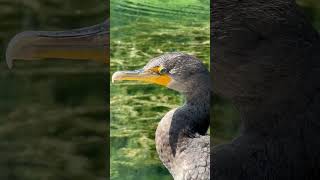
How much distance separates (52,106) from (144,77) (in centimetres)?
77

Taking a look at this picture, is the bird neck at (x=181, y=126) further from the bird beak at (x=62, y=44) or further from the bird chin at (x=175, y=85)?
the bird beak at (x=62, y=44)

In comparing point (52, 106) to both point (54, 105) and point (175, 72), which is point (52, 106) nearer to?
point (54, 105)

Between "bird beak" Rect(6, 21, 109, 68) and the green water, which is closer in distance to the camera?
the green water

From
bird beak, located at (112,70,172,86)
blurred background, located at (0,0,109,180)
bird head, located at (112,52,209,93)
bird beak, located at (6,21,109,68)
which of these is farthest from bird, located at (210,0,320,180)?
blurred background, located at (0,0,109,180)

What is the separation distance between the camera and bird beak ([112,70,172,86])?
9.98 feet

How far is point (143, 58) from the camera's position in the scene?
10.3 ft

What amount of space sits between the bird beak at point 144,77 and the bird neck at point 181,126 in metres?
0.12

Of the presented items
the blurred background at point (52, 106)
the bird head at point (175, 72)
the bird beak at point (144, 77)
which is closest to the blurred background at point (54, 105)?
the blurred background at point (52, 106)

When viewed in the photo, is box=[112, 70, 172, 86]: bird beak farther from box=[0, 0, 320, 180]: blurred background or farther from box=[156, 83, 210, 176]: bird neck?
box=[0, 0, 320, 180]: blurred background

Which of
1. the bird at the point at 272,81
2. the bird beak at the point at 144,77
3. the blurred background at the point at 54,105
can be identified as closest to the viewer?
the bird beak at the point at 144,77

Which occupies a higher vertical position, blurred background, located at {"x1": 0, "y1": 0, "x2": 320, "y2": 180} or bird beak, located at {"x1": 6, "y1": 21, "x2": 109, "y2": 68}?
bird beak, located at {"x1": 6, "y1": 21, "x2": 109, "y2": 68}

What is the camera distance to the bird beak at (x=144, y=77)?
9.98 feet

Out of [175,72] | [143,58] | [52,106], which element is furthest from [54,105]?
[175,72]

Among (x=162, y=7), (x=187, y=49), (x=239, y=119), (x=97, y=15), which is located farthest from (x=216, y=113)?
(x=97, y=15)
